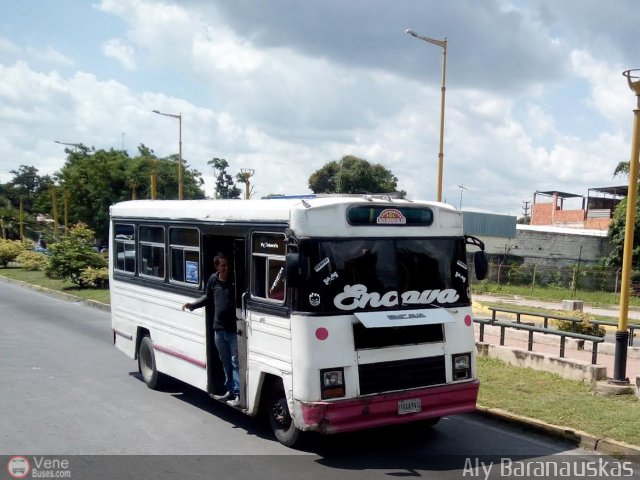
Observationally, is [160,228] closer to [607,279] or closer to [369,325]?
[369,325]

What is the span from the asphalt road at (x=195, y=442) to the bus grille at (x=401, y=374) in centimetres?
76

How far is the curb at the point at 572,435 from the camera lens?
23.2 ft

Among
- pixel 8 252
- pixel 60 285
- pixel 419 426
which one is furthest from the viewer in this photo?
pixel 8 252

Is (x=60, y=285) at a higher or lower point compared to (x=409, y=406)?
lower

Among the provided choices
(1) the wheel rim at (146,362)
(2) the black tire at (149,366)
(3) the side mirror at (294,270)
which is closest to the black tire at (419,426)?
(3) the side mirror at (294,270)

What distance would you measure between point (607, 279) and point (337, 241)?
30.2 metres

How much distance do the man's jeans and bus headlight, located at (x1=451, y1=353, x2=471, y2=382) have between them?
2.57 m

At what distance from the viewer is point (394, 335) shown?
23.0ft

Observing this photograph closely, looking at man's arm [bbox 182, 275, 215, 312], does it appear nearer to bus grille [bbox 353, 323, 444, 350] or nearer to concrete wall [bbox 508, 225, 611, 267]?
bus grille [bbox 353, 323, 444, 350]

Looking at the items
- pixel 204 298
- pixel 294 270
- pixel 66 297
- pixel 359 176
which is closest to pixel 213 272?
pixel 204 298

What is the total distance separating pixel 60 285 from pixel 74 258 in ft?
6.66

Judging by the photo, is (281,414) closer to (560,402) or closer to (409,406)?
(409,406)

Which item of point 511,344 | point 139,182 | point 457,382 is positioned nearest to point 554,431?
point 457,382

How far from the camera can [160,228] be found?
31.7 feet
